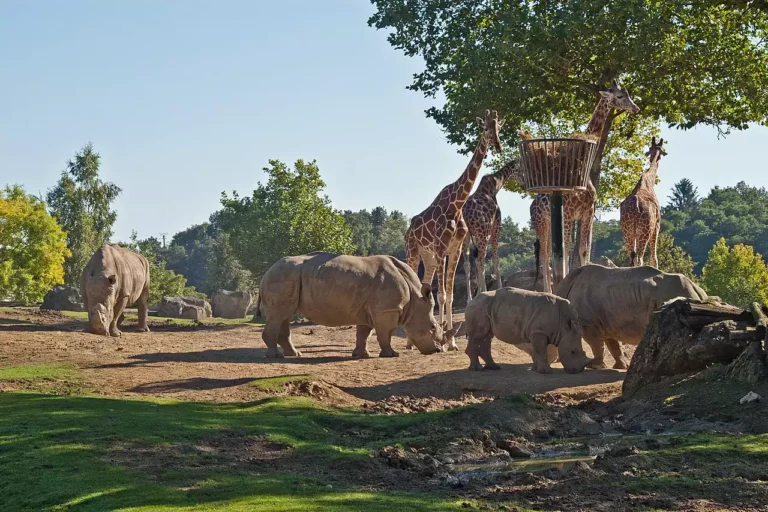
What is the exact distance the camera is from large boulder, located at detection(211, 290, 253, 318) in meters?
48.7

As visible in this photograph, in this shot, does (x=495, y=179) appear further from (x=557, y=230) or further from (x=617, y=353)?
(x=617, y=353)

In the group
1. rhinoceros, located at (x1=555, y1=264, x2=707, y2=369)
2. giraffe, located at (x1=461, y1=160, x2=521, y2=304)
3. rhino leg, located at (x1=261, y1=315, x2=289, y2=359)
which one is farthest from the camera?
giraffe, located at (x1=461, y1=160, x2=521, y2=304)

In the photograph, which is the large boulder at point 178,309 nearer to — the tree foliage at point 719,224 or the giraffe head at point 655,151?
the giraffe head at point 655,151

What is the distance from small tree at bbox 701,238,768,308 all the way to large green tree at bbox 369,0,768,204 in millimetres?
33539

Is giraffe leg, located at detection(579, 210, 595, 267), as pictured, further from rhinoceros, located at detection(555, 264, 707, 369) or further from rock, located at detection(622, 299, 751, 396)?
rock, located at detection(622, 299, 751, 396)

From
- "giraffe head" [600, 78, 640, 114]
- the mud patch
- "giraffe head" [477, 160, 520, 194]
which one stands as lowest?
the mud patch

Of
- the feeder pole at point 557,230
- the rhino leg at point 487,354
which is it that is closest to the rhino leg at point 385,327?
the rhino leg at point 487,354

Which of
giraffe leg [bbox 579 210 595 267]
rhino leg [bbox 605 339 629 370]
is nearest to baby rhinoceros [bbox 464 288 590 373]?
rhino leg [bbox 605 339 629 370]

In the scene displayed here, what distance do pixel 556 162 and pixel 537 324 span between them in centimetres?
272

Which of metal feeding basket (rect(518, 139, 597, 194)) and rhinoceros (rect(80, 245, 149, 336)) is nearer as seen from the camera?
metal feeding basket (rect(518, 139, 597, 194))

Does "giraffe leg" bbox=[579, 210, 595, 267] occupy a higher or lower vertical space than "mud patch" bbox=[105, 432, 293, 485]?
higher

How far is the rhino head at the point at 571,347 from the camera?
17.5m

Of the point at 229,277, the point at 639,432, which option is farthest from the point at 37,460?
the point at 229,277

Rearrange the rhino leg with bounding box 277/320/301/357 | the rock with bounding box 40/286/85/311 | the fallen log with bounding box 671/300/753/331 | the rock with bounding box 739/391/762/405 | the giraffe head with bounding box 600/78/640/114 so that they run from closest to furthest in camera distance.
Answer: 1. the rock with bounding box 739/391/762/405
2. the fallen log with bounding box 671/300/753/331
3. the rhino leg with bounding box 277/320/301/357
4. the giraffe head with bounding box 600/78/640/114
5. the rock with bounding box 40/286/85/311
